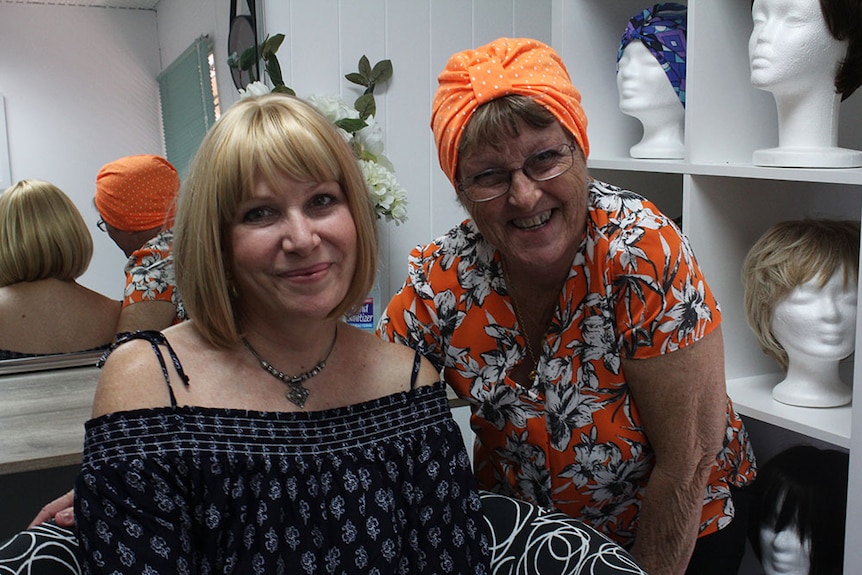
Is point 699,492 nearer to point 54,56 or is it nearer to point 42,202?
point 42,202

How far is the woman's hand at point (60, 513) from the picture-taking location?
3.99ft

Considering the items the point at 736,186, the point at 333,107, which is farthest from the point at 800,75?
the point at 333,107

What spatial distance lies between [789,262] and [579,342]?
560 millimetres

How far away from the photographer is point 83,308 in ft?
6.23

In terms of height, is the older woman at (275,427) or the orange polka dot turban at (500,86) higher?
the orange polka dot turban at (500,86)

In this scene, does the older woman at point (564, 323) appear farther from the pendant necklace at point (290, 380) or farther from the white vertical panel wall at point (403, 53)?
the white vertical panel wall at point (403, 53)

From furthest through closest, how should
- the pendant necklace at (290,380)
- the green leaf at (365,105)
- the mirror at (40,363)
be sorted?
the green leaf at (365,105), the mirror at (40,363), the pendant necklace at (290,380)

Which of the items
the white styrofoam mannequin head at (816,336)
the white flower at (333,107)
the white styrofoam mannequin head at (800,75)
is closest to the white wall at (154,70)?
the white flower at (333,107)

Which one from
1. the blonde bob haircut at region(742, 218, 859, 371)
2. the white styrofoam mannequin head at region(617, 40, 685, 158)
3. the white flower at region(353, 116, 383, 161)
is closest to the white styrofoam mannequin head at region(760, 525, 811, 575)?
the blonde bob haircut at region(742, 218, 859, 371)

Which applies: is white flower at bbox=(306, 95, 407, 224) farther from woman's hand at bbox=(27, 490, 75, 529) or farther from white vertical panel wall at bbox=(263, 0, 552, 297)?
woman's hand at bbox=(27, 490, 75, 529)

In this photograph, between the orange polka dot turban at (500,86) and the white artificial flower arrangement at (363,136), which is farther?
the white artificial flower arrangement at (363,136)

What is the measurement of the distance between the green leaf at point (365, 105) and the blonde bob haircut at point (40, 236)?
77cm

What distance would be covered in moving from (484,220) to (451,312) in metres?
0.19

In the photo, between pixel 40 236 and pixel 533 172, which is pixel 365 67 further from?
pixel 533 172
